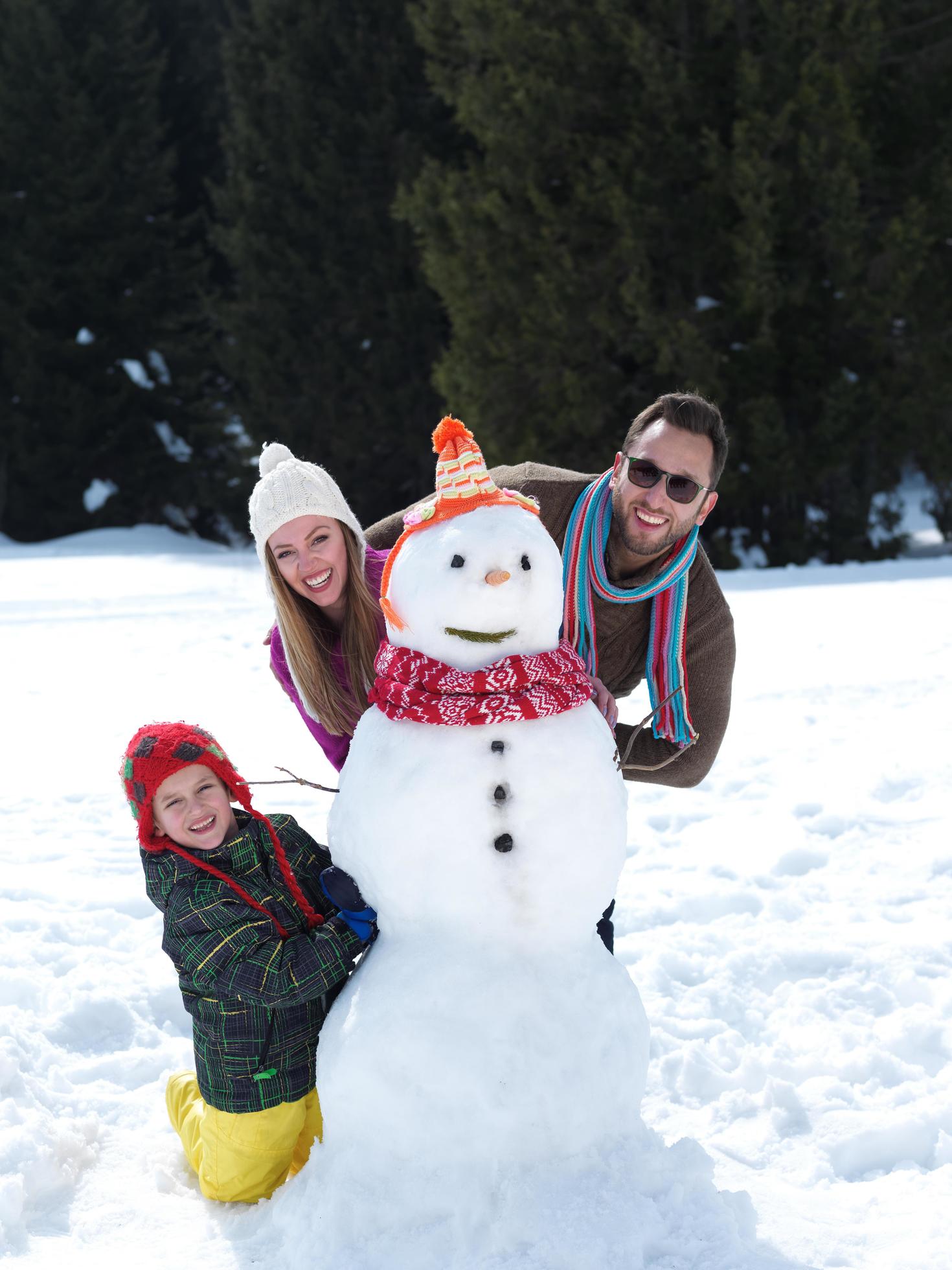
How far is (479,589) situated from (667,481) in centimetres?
74

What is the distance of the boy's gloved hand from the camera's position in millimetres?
2334

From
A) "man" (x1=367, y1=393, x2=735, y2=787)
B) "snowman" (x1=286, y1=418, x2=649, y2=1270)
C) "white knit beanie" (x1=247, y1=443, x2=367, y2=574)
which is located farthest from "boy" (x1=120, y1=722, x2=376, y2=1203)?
"man" (x1=367, y1=393, x2=735, y2=787)

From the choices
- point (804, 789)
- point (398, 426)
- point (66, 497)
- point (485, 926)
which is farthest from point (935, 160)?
point (66, 497)

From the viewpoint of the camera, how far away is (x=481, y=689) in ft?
7.14

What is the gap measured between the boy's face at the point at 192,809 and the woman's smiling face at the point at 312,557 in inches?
18.9

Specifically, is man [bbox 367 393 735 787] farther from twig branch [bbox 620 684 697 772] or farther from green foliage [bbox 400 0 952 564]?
green foliage [bbox 400 0 952 564]

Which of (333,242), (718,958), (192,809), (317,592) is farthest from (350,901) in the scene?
(333,242)

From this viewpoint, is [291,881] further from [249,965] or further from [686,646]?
[686,646]

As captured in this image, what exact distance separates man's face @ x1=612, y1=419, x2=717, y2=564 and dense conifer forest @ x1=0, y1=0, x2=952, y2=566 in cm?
413

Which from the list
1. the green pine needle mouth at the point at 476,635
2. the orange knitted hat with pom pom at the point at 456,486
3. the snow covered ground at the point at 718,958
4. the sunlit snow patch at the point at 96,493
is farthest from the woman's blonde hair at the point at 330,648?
the sunlit snow patch at the point at 96,493

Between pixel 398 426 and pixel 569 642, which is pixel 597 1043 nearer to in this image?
pixel 569 642

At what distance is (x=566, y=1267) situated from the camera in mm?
1968

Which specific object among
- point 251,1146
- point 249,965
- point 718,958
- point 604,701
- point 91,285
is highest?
point 91,285

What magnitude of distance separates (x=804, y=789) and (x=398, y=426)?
9.99 meters
